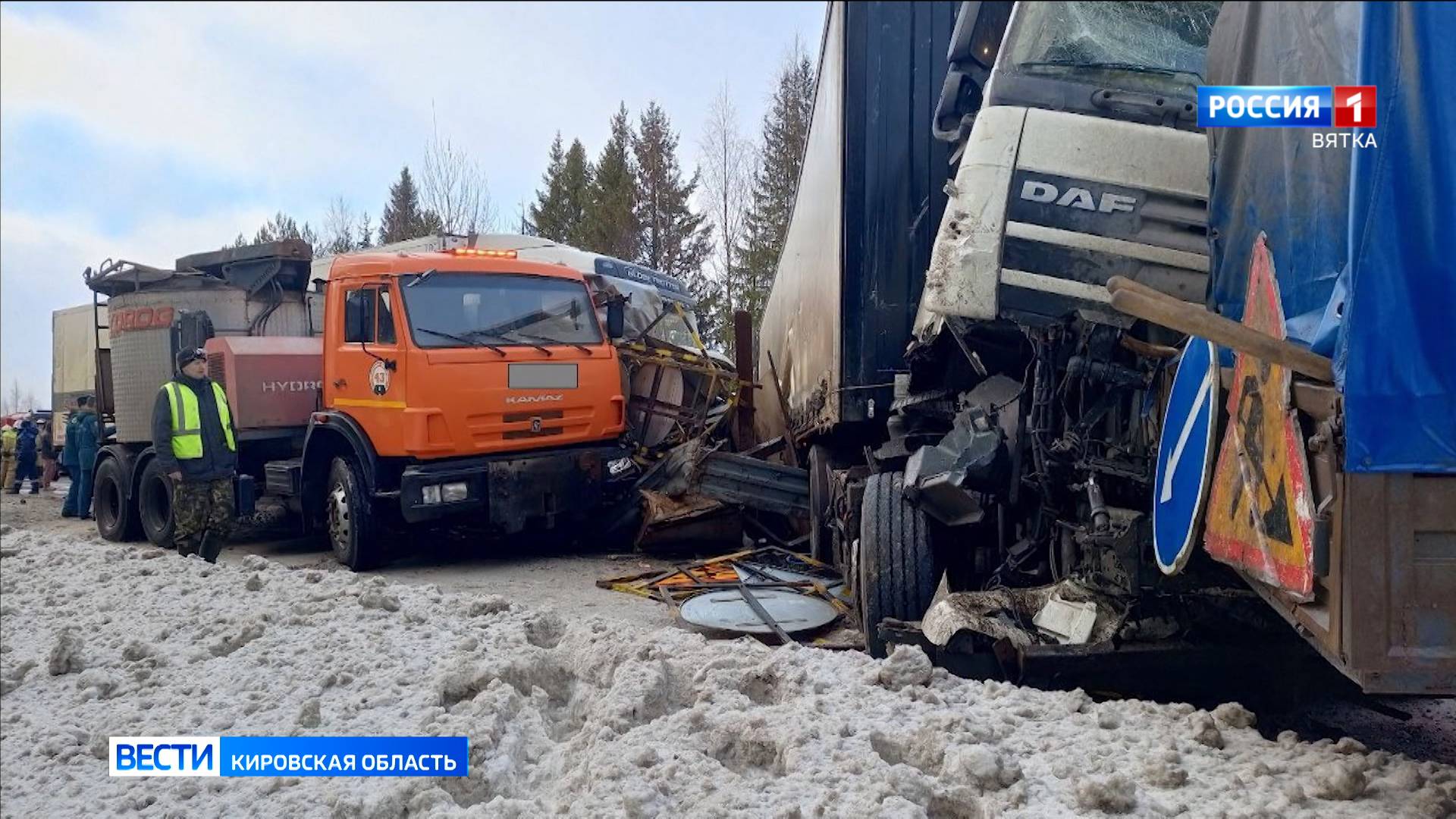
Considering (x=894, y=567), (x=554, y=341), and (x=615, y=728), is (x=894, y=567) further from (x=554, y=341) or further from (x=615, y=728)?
(x=554, y=341)

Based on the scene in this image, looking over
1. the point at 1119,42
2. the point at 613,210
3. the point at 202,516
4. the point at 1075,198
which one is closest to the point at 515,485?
the point at 202,516

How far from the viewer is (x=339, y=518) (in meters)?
8.56

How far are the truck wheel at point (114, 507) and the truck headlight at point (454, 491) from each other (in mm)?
4840

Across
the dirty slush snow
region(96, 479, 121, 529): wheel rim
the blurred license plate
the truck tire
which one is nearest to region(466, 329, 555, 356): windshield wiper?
the blurred license plate

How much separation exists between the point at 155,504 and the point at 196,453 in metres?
3.02

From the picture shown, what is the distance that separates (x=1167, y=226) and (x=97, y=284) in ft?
37.3

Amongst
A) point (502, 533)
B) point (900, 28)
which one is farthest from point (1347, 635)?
point (502, 533)

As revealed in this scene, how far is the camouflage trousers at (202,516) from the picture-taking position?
7953 millimetres

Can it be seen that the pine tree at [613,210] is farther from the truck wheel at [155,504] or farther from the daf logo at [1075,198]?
the daf logo at [1075,198]

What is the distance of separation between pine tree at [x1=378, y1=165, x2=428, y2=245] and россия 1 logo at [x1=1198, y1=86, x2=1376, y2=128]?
16504 mm

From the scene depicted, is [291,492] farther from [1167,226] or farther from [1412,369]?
[1412,369]

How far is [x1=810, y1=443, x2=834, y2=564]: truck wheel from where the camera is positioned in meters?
7.44

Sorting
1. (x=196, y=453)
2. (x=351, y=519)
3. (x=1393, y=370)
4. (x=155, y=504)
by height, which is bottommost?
(x=155, y=504)

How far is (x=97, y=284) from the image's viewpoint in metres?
11.0
